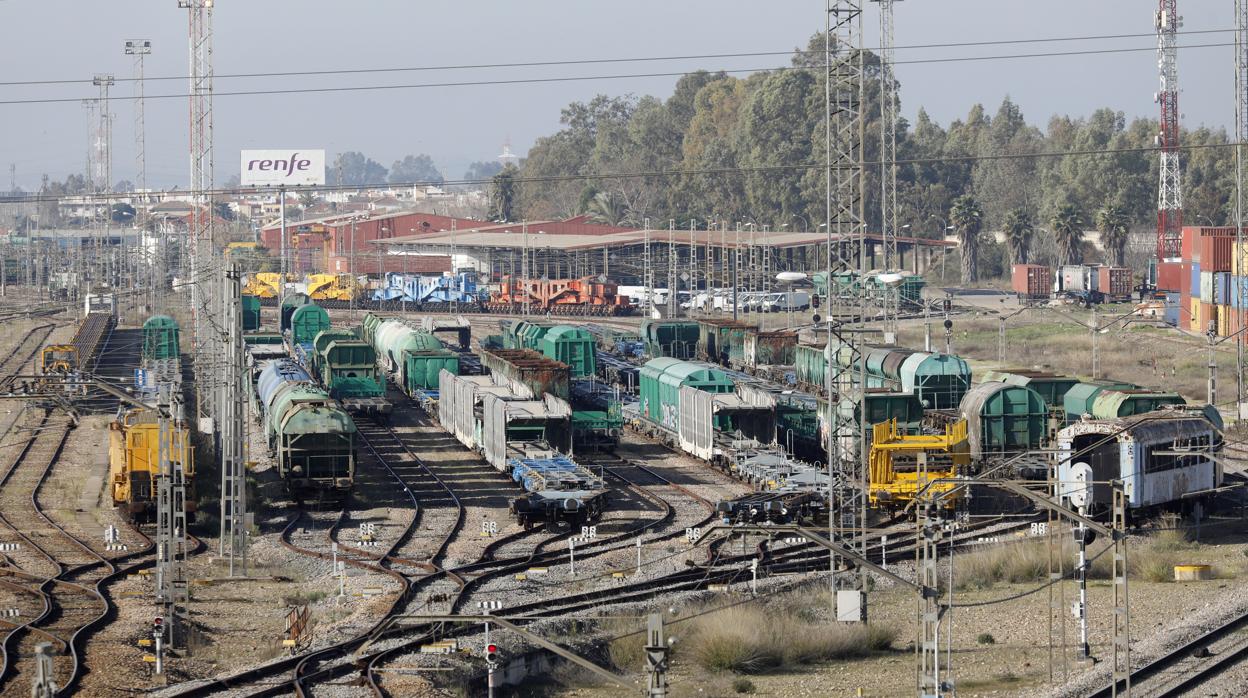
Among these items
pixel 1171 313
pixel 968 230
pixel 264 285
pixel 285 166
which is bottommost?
pixel 1171 313

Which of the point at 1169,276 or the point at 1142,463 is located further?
the point at 1169,276

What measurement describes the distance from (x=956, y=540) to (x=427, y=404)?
27559 mm

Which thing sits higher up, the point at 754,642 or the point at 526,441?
the point at 526,441

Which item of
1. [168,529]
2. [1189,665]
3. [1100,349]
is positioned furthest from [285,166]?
[1189,665]

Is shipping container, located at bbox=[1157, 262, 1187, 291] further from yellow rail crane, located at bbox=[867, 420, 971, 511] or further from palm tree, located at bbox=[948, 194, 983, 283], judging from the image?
yellow rail crane, located at bbox=[867, 420, 971, 511]

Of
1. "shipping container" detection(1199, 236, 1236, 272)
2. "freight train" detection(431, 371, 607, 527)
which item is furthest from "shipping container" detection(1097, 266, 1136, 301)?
"freight train" detection(431, 371, 607, 527)

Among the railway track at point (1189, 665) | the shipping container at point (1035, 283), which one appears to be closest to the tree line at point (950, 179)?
the shipping container at point (1035, 283)

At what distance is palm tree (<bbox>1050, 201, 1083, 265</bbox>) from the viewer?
120375mm

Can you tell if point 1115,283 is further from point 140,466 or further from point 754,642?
point 754,642

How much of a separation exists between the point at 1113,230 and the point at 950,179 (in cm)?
4090

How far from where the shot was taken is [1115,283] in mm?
107438

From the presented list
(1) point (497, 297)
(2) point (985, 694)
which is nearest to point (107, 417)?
(2) point (985, 694)

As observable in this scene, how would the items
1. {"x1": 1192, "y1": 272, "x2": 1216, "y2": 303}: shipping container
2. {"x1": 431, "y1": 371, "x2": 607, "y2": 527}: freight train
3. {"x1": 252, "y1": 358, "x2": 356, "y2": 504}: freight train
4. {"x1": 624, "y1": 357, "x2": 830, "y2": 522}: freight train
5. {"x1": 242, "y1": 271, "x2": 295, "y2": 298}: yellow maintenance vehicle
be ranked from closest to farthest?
1. {"x1": 624, "y1": 357, "x2": 830, "y2": 522}: freight train
2. {"x1": 431, "y1": 371, "x2": 607, "y2": 527}: freight train
3. {"x1": 252, "y1": 358, "x2": 356, "y2": 504}: freight train
4. {"x1": 1192, "y1": 272, "x2": 1216, "y2": 303}: shipping container
5. {"x1": 242, "y1": 271, "x2": 295, "y2": 298}: yellow maintenance vehicle

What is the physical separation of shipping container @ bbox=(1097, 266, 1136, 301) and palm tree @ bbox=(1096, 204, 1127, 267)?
1254 centimetres
